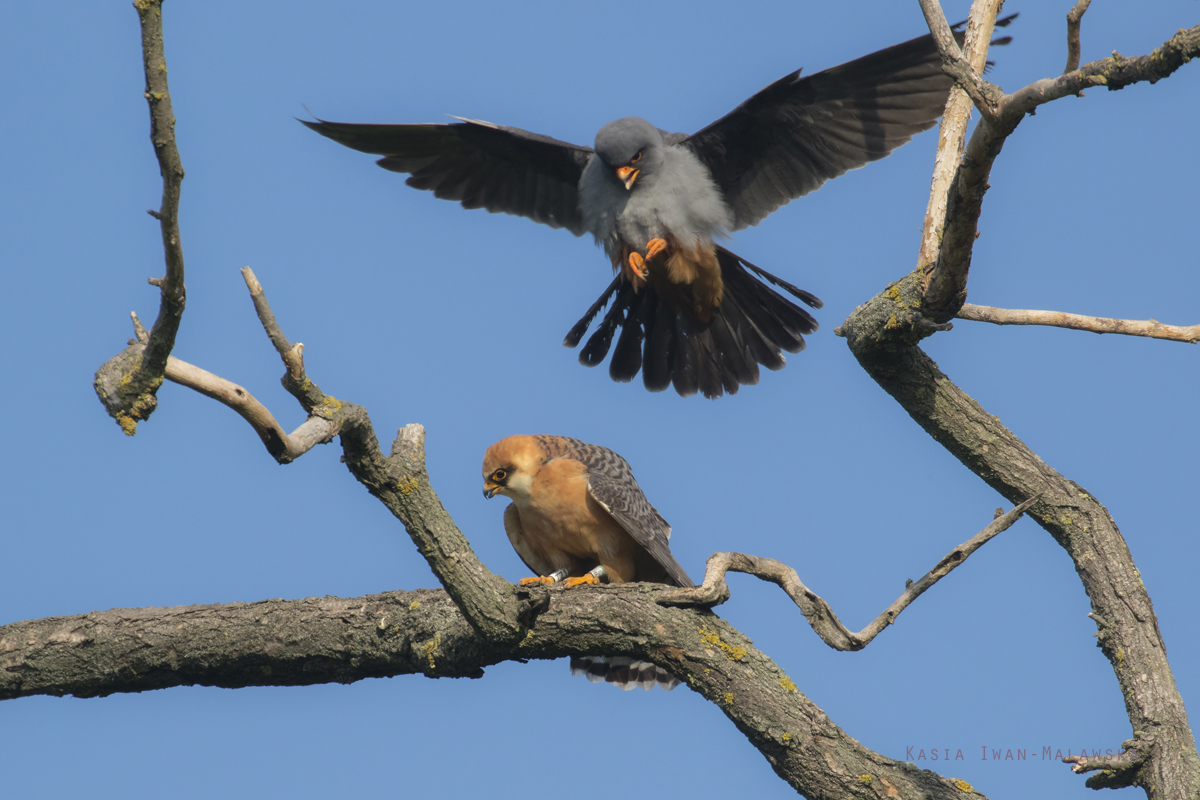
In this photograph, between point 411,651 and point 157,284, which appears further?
point 411,651

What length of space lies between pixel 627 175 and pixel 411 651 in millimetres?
3656

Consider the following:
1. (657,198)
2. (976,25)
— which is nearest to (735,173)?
(657,198)

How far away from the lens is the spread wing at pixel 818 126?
21.0 feet

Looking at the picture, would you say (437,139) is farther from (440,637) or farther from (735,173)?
(440,637)

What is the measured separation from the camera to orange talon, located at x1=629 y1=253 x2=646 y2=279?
6.95 meters

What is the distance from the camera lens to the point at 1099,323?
14.5 feet

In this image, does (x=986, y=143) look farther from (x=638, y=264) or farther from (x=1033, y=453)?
(x=638, y=264)

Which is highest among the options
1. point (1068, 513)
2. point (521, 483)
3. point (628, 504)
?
point (521, 483)

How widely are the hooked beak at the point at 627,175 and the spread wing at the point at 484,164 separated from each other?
801 mm

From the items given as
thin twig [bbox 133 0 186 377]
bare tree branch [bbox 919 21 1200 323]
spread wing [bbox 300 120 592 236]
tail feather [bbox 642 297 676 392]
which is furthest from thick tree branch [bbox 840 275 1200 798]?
spread wing [bbox 300 120 592 236]

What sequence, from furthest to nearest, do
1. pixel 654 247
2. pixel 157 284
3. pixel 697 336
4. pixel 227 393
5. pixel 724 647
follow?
pixel 697 336 < pixel 654 247 < pixel 724 647 < pixel 227 393 < pixel 157 284

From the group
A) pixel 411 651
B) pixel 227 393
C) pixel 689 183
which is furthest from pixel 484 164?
pixel 227 393

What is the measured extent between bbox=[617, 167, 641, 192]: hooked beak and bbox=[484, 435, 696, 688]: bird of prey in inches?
78.4

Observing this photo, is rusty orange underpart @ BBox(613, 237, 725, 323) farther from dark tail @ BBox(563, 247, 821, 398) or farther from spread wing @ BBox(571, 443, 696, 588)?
spread wing @ BBox(571, 443, 696, 588)
